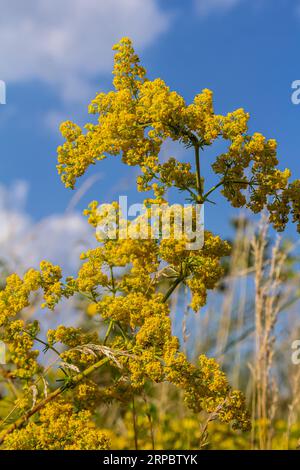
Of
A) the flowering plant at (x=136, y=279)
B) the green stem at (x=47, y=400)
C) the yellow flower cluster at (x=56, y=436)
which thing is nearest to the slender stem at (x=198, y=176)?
the flowering plant at (x=136, y=279)

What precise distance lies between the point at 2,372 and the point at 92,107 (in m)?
1.29

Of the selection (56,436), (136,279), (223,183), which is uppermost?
(223,183)

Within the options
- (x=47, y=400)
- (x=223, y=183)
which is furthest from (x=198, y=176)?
(x=47, y=400)

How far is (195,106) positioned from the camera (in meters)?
2.22

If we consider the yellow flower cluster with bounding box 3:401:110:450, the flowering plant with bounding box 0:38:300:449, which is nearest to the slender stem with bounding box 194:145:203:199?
the flowering plant with bounding box 0:38:300:449

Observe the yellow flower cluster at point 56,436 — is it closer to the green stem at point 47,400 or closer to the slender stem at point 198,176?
the green stem at point 47,400

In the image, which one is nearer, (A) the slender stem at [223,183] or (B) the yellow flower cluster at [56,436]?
(B) the yellow flower cluster at [56,436]

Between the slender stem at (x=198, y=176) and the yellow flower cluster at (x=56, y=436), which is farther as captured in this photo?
the slender stem at (x=198, y=176)

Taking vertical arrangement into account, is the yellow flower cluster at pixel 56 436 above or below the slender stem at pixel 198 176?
below

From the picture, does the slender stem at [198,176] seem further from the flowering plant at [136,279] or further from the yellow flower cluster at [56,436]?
the yellow flower cluster at [56,436]

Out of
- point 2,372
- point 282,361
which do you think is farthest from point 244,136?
point 282,361

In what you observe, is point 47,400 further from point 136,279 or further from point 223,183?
point 223,183

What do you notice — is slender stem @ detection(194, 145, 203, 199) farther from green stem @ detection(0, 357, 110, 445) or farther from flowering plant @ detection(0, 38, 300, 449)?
green stem @ detection(0, 357, 110, 445)
